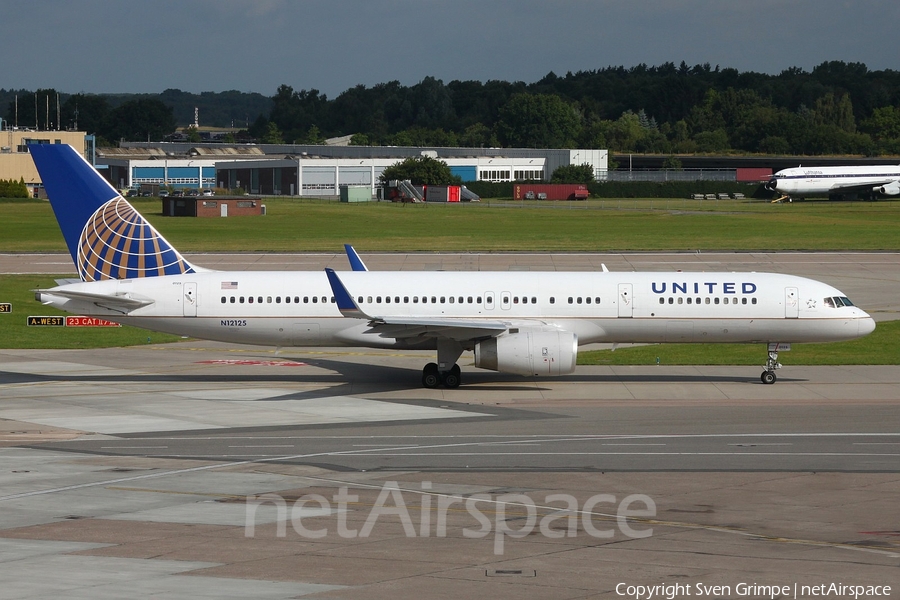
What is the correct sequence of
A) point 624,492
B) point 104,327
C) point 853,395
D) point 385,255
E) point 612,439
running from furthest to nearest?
point 385,255 < point 104,327 < point 853,395 < point 612,439 < point 624,492

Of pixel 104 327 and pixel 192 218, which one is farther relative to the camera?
pixel 192 218

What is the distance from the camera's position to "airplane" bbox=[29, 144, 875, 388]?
38.0m

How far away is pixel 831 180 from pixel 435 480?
151 m

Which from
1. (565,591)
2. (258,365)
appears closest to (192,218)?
(258,365)

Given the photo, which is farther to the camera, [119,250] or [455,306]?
[119,250]

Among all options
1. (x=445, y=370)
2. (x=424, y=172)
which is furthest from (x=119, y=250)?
(x=424, y=172)

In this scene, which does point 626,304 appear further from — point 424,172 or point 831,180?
point 424,172

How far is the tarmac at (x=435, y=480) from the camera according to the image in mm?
17125

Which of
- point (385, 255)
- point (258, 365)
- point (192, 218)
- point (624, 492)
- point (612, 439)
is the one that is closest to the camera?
point (624, 492)

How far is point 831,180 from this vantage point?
162625 mm

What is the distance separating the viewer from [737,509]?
70.0ft

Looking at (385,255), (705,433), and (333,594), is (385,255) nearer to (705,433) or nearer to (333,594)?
(705,433)

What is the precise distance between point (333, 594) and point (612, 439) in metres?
14.4

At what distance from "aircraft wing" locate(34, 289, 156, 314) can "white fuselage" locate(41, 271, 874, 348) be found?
0.48 feet
